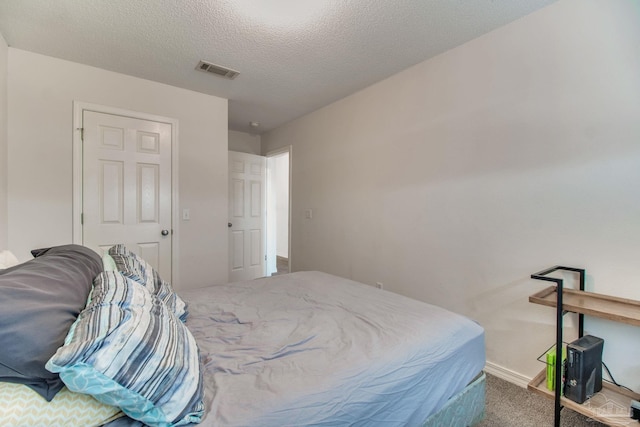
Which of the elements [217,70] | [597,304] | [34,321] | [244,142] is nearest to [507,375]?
[597,304]

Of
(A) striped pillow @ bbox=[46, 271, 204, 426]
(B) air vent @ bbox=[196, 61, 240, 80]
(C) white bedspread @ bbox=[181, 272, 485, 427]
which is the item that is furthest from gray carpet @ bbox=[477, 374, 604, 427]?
(B) air vent @ bbox=[196, 61, 240, 80]

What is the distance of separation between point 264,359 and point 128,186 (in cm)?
252

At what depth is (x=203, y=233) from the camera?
3.25 metres

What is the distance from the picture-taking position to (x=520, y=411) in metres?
1.67

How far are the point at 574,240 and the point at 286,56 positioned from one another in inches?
96.4

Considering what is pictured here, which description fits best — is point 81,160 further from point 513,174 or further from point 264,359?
point 513,174

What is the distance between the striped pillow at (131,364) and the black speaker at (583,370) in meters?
1.72

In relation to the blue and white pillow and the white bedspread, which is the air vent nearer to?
the blue and white pillow

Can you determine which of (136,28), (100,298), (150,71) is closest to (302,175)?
(150,71)

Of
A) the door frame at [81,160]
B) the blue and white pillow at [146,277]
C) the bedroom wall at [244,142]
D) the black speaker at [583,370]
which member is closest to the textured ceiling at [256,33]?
the door frame at [81,160]

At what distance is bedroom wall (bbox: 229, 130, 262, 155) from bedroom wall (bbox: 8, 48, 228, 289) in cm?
142

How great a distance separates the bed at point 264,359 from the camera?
2.42ft

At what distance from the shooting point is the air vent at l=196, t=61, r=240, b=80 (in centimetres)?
253

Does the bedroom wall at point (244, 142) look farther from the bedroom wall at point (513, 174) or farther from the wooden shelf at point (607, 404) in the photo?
the wooden shelf at point (607, 404)
